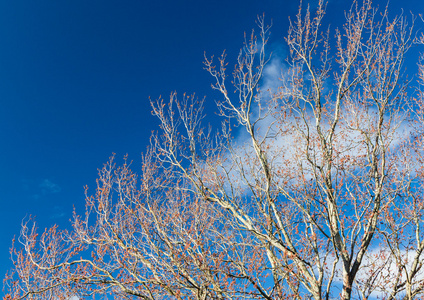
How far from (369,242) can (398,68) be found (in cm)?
514

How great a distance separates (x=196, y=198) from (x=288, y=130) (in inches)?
144

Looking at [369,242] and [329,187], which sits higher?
[329,187]

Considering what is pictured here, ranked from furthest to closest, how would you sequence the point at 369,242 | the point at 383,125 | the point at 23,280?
the point at 23,280, the point at 383,125, the point at 369,242

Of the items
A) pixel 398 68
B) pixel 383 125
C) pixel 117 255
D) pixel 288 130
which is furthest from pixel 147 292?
pixel 398 68

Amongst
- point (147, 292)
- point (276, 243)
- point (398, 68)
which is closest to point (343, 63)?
point (398, 68)

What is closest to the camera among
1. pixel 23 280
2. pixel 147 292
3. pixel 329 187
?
pixel 147 292

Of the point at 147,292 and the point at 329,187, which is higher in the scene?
the point at 329,187

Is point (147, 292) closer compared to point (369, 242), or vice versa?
point (147, 292)

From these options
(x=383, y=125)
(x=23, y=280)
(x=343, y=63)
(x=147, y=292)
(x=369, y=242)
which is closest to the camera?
(x=147, y=292)

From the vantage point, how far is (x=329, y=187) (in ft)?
26.9

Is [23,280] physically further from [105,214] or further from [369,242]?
[369,242]

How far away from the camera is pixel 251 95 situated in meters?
9.55

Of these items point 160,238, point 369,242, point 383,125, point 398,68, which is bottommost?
point 369,242

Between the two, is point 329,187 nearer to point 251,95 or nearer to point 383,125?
point 383,125
